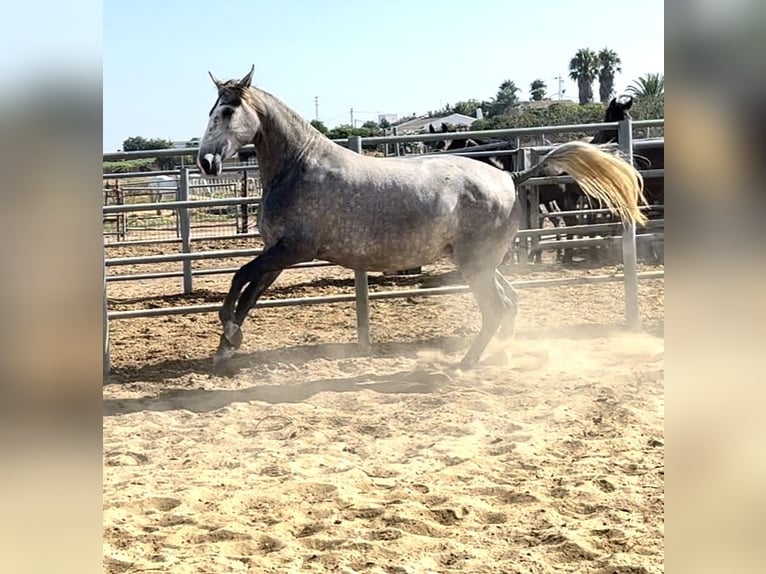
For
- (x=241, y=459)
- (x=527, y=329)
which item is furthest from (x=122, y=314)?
(x=527, y=329)

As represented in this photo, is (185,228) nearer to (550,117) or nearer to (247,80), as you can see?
(247,80)

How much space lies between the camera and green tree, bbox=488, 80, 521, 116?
59056mm

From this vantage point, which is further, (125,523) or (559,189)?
(559,189)

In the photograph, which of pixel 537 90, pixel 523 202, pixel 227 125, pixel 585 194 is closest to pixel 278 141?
pixel 227 125

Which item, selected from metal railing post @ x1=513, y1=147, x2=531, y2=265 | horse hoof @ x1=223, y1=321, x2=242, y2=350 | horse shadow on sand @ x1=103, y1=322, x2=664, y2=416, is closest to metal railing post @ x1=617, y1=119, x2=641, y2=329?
horse shadow on sand @ x1=103, y1=322, x2=664, y2=416

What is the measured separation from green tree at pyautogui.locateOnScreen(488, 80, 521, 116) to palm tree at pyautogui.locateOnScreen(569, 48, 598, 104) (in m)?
6.89

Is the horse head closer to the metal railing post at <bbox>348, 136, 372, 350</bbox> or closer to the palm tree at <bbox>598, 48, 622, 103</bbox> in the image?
the metal railing post at <bbox>348, 136, 372, 350</bbox>

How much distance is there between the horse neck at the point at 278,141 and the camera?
17.3ft

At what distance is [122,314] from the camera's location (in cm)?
579

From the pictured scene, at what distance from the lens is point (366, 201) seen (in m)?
5.25
